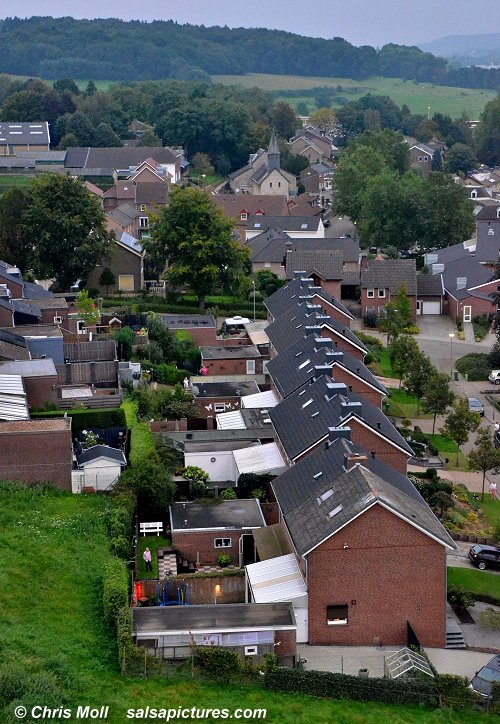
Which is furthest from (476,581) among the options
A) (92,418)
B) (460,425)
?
(92,418)

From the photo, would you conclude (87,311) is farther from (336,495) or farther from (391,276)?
(336,495)

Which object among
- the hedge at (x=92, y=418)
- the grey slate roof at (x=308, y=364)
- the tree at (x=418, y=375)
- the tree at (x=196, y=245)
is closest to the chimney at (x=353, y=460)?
the grey slate roof at (x=308, y=364)

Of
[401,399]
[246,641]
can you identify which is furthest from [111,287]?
[246,641]

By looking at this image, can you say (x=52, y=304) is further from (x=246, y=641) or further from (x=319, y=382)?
(x=246, y=641)

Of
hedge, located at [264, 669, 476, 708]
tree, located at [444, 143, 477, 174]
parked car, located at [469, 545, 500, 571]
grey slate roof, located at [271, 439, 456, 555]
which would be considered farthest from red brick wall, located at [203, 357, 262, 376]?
tree, located at [444, 143, 477, 174]

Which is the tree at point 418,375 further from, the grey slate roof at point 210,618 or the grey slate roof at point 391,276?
the grey slate roof at point 210,618

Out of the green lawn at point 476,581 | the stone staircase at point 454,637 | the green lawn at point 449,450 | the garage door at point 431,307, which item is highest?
the stone staircase at point 454,637
